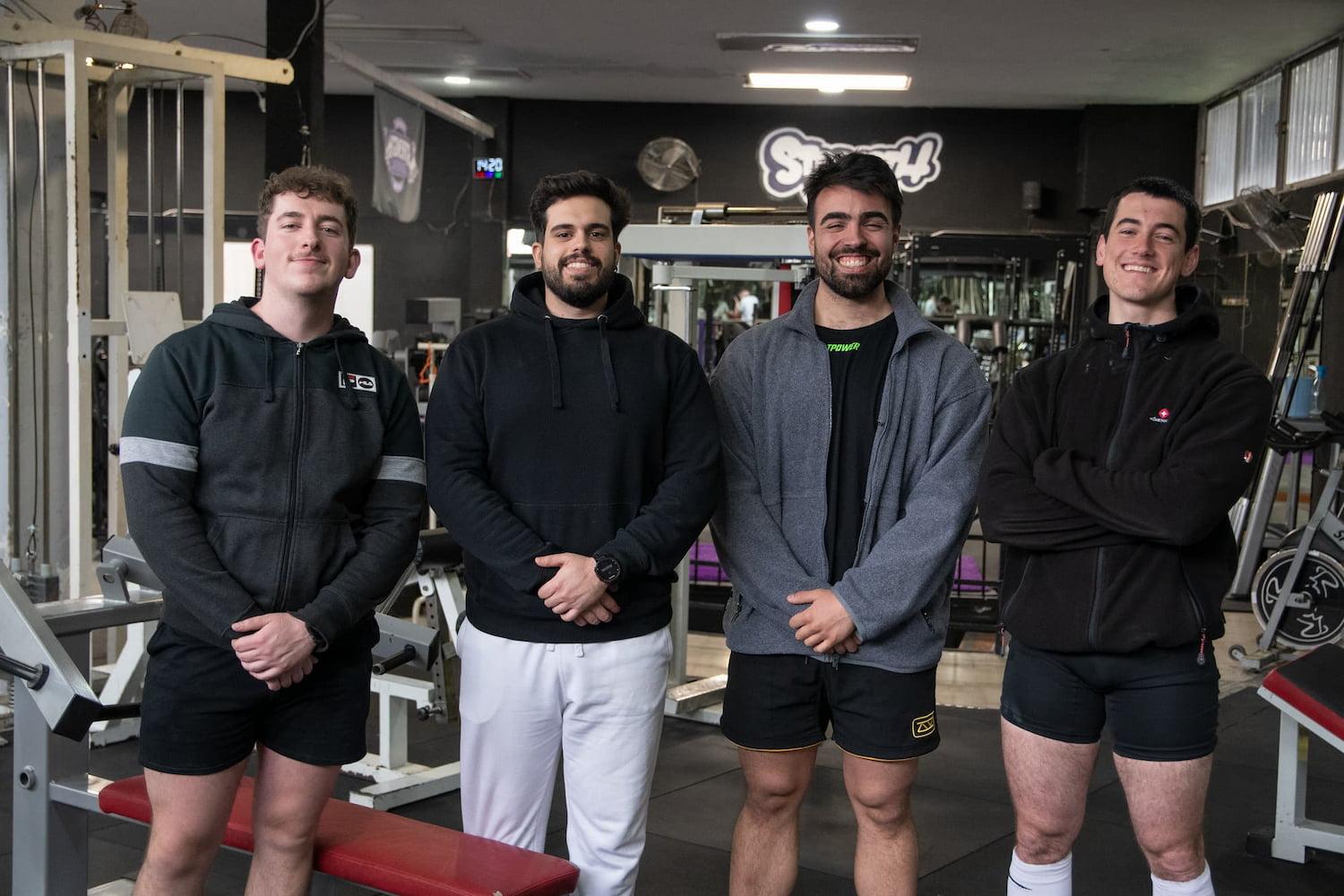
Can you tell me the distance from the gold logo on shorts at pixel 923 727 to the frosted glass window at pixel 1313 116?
21.1 feet

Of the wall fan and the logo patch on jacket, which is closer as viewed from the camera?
the logo patch on jacket

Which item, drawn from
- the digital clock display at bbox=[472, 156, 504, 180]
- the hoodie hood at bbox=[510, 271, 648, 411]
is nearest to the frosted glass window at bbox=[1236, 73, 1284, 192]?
the digital clock display at bbox=[472, 156, 504, 180]

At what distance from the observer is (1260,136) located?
8.71 metres

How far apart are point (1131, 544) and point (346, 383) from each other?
125 cm

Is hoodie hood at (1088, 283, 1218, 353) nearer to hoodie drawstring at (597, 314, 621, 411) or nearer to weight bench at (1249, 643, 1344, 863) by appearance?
hoodie drawstring at (597, 314, 621, 411)

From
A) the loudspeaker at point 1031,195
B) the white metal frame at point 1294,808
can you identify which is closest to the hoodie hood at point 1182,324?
the white metal frame at point 1294,808

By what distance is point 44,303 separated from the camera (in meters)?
4.25

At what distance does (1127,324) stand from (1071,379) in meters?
0.13

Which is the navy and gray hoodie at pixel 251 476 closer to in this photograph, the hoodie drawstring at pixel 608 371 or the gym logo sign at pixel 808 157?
the hoodie drawstring at pixel 608 371

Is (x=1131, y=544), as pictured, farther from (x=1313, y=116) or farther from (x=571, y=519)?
(x=1313, y=116)

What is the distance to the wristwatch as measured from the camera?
6.72ft

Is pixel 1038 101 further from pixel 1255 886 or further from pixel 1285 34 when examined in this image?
pixel 1255 886

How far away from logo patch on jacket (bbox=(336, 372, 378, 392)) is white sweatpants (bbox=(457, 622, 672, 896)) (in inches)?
17.9

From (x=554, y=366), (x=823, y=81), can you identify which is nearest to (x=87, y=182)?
(x=554, y=366)
